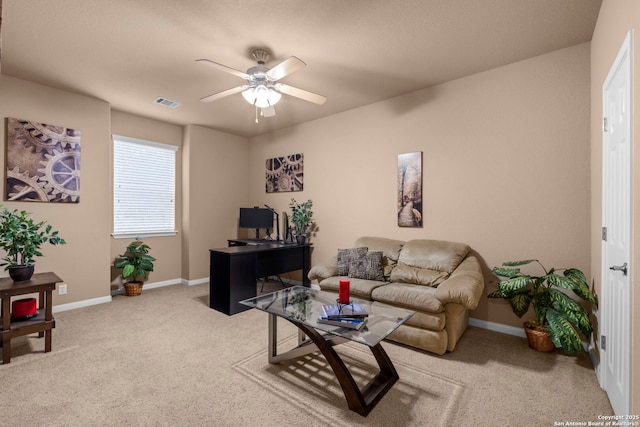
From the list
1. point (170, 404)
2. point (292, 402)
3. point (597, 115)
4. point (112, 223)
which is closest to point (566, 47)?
point (597, 115)

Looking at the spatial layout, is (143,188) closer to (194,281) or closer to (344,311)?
(194,281)

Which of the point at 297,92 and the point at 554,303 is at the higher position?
the point at 297,92

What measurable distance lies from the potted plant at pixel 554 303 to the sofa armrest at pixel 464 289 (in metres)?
0.19

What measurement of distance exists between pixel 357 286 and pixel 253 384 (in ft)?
4.64

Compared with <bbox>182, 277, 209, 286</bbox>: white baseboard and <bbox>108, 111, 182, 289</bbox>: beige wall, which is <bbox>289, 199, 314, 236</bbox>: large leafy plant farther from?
<bbox>108, 111, 182, 289</bbox>: beige wall

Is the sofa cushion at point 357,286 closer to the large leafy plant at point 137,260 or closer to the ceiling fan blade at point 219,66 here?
the ceiling fan blade at point 219,66

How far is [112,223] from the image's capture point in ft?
15.5

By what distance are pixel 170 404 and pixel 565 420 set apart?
2.51 m

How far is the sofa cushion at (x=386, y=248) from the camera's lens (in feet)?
12.5

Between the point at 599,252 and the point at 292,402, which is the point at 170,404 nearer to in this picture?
the point at 292,402

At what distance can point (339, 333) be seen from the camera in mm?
2049

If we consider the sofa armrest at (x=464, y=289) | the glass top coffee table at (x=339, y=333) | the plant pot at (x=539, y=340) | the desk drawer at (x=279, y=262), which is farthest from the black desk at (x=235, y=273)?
the plant pot at (x=539, y=340)

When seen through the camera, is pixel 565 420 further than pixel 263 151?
No

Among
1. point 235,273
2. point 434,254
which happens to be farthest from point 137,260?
point 434,254
